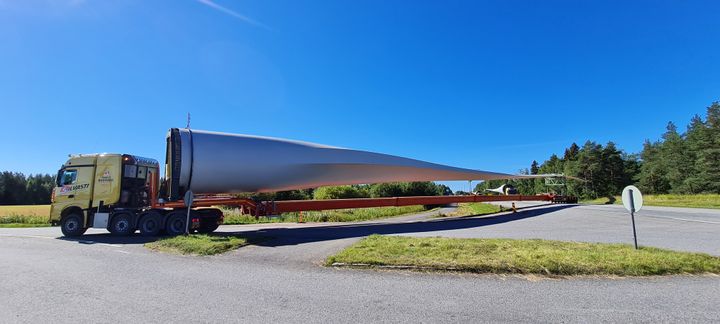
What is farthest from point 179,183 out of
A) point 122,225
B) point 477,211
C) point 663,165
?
point 663,165

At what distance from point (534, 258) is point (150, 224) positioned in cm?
1306

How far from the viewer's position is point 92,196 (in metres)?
13.6

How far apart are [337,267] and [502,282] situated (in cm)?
306

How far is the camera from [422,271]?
6527 millimetres

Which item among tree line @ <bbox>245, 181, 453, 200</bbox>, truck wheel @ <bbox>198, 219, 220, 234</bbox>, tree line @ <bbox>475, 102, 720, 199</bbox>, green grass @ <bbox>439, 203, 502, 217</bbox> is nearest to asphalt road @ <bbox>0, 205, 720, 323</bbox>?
truck wheel @ <bbox>198, 219, 220, 234</bbox>

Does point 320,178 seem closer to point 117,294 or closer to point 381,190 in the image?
point 117,294

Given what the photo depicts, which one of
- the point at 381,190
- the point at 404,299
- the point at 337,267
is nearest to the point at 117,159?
the point at 337,267

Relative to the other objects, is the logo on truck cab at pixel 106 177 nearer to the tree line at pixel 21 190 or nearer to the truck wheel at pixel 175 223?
the truck wheel at pixel 175 223

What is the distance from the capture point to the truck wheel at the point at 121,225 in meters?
13.4

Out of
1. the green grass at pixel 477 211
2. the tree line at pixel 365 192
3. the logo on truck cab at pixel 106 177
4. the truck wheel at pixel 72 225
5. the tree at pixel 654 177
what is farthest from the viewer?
the tree at pixel 654 177

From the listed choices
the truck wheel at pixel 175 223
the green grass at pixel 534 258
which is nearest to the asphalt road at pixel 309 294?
the green grass at pixel 534 258

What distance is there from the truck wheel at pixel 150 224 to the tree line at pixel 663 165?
57.7 m

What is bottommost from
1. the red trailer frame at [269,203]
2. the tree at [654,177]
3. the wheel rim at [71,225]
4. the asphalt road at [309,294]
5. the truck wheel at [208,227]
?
the asphalt road at [309,294]

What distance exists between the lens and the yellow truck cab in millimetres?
13477
